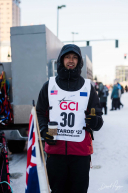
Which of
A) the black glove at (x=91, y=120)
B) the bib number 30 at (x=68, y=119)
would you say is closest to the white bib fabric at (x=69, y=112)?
the bib number 30 at (x=68, y=119)

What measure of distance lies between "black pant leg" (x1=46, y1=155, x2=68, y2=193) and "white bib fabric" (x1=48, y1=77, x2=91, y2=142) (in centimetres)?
20

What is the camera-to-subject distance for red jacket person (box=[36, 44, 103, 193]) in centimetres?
206

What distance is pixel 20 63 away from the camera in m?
4.64

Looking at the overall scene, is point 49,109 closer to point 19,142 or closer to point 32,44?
point 32,44

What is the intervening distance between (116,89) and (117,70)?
151 metres

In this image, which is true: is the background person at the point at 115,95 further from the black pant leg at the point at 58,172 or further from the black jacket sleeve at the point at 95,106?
the black pant leg at the point at 58,172

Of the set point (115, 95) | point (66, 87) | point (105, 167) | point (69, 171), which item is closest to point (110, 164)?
point (105, 167)

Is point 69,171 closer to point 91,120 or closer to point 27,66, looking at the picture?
point 91,120

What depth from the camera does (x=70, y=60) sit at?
88.7 inches

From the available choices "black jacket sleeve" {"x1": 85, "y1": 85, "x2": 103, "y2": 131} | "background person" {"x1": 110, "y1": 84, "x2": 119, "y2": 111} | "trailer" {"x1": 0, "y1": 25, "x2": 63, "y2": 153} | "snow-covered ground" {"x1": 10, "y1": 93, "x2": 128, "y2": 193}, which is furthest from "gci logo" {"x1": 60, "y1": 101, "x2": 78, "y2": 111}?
"background person" {"x1": 110, "y1": 84, "x2": 119, "y2": 111}

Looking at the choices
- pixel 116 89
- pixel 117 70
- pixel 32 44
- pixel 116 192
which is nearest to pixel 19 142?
pixel 32 44

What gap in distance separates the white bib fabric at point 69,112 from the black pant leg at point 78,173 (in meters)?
0.19

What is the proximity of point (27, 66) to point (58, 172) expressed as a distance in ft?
9.81

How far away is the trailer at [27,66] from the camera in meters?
4.55
